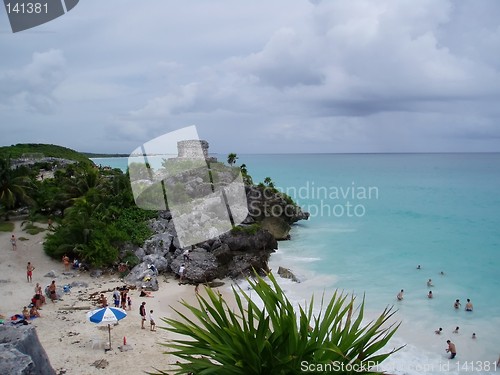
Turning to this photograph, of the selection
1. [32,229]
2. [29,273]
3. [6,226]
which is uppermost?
[6,226]

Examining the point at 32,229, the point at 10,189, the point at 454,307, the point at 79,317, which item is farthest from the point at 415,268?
the point at 10,189

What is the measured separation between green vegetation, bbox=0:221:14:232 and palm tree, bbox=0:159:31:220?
34.3 inches

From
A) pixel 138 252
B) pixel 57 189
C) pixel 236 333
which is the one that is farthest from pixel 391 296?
pixel 57 189

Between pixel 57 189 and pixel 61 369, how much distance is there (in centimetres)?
1948

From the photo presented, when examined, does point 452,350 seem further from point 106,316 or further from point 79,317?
point 79,317

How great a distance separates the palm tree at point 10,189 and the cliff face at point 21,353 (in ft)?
68.6

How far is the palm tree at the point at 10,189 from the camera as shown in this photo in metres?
26.5

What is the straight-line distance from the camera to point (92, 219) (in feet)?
77.1

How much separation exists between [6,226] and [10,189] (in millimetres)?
2848

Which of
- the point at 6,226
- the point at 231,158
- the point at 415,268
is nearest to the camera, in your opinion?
the point at 6,226

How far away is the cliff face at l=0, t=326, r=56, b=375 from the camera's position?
688 centimetres

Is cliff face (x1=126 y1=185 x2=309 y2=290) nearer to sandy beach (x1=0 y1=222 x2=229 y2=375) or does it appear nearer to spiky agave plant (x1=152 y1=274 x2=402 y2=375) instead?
sandy beach (x1=0 y1=222 x2=229 y2=375)

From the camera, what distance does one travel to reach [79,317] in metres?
16.0

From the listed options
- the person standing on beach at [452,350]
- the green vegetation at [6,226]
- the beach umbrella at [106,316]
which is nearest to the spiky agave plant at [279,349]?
the beach umbrella at [106,316]
